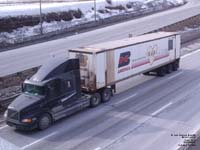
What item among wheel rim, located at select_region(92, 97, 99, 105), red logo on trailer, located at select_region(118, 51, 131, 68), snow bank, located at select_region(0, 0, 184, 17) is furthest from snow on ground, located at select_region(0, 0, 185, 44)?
wheel rim, located at select_region(92, 97, 99, 105)

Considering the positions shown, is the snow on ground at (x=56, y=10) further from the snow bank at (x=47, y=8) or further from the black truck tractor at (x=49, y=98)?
the black truck tractor at (x=49, y=98)

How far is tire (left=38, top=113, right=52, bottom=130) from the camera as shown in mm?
19458

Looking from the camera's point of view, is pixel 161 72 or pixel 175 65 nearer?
pixel 161 72

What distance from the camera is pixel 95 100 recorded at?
23.0 meters

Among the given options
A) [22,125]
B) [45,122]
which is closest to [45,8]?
[45,122]

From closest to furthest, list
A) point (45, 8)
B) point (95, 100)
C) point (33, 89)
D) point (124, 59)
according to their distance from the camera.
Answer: point (33, 89) < point (95, 100) < point (124, 59) < point (45, 8)

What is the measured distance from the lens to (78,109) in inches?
857

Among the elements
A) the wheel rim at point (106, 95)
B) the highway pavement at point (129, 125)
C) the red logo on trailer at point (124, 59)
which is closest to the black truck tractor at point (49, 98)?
the highway pavement at point (129, 125)

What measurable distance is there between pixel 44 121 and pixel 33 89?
1858mm

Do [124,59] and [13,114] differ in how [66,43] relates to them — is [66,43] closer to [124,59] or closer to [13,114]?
[124,59]

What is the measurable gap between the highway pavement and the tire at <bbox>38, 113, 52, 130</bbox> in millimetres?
306

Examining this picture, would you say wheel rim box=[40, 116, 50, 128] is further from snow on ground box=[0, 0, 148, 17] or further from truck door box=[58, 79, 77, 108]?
snow on ground box=[0, 0, 148, 17]

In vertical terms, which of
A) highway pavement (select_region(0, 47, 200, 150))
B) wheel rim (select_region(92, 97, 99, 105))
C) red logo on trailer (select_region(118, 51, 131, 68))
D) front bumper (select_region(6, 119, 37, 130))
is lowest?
highway pavement (select_region(0, 47, 200, 150))

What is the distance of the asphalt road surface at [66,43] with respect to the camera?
120 feet
